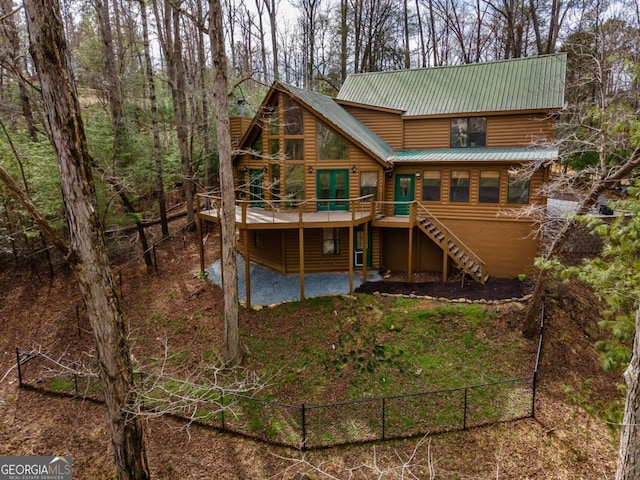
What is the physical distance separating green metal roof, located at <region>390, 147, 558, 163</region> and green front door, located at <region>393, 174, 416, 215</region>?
836mm

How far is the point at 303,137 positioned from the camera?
1469cm

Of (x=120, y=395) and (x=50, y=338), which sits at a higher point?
(x=120, y=395)

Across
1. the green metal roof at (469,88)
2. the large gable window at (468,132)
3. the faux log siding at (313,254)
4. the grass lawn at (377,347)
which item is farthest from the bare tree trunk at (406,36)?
the grass lawn at (377,347)

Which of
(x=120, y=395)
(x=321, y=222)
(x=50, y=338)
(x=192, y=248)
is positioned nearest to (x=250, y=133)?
(x=321, y=222)

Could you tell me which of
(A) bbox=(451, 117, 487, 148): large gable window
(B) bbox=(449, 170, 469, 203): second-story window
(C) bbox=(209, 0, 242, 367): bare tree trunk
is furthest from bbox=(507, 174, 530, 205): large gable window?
(C) bbox=(209, 0, 242, 367): bare tree trunk

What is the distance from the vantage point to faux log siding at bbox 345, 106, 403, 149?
55.3 feet

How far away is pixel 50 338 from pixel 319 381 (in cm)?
853

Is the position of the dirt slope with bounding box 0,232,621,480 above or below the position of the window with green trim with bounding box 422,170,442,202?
below

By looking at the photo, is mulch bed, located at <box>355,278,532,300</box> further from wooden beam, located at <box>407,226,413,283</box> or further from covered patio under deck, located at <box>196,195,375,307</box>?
covered patio under deck, located at <box>196,195,375,307</box>

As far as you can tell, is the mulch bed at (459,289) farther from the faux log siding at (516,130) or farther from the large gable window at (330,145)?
the faux log siding at (516,130)

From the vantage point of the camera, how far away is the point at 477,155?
48.2 feet

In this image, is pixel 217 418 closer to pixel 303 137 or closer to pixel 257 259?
pixel 257 259

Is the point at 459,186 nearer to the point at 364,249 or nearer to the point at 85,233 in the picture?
the point at 364,249

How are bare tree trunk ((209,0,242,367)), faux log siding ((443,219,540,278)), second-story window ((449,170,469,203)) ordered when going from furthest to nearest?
second-story window ((449,170,469,203)) → faux log siding ((443,219,540,278)) → bare tree trunk ((209,0,242,367))
